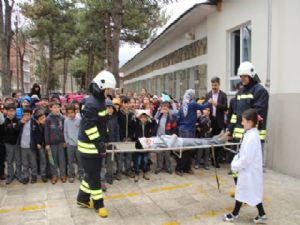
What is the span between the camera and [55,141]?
21.3 feet

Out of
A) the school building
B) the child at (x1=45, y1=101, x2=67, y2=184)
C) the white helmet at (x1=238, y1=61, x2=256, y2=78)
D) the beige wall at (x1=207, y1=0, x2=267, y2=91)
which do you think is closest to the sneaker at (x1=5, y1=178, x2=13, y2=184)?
the child at (x1=45, y1=101, x2=67, y2=184)

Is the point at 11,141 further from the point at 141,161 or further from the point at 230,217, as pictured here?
the point at 230,217

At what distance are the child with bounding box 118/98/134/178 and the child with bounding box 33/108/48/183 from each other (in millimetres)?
1557

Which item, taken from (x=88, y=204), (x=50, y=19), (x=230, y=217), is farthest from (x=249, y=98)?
→ (x=50, y=19)

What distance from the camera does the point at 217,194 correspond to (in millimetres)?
5637

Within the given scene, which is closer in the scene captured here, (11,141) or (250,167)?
(250,167)

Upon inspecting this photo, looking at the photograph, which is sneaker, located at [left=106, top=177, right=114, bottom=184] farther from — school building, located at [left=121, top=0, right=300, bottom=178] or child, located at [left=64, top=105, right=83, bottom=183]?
school building, located at [left=121, top=0, right=300, bottom=178]

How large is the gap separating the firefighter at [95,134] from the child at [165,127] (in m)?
2.47

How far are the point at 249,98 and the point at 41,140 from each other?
4.07 metres

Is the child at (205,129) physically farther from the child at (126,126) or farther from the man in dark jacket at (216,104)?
the child at (126,126)

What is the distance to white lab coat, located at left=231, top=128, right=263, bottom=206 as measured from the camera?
422 centimetres

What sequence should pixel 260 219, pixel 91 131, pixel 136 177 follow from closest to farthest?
pixel 260 219 < pixel 91 131 < pixel 136 177

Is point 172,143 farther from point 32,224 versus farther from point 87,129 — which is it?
point 32,224

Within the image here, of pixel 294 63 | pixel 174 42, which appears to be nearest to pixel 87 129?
pixel 294 63
